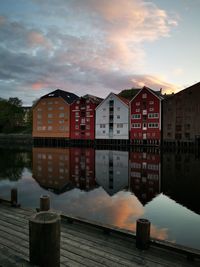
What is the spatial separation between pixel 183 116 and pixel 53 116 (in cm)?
4199

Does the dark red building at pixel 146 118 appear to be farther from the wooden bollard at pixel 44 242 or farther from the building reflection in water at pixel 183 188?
the wooden bollard at pixel 44 242

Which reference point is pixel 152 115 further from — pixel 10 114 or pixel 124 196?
pixel 10 114

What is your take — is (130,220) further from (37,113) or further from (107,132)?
(37,113)

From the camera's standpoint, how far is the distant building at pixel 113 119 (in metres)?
64.0

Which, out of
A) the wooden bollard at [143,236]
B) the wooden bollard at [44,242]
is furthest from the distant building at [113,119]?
the wooden bollard at [44,242]

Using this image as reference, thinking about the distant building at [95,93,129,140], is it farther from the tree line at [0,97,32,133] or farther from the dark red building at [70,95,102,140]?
the tree line at [0,97,32,133]

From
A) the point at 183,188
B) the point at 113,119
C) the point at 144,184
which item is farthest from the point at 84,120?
the point at 183,188

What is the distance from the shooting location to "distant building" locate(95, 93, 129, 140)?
64000mm

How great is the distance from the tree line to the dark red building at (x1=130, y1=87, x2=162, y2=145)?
56.9 m

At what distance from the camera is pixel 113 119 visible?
6550cm

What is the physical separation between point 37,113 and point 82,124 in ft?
67.0

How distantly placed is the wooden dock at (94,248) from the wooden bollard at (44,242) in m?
1.83

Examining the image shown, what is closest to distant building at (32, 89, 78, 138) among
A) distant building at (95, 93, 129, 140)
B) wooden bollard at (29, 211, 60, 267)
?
distant building at (95, 93, 129, 140)

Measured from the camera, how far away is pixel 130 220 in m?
10.4
